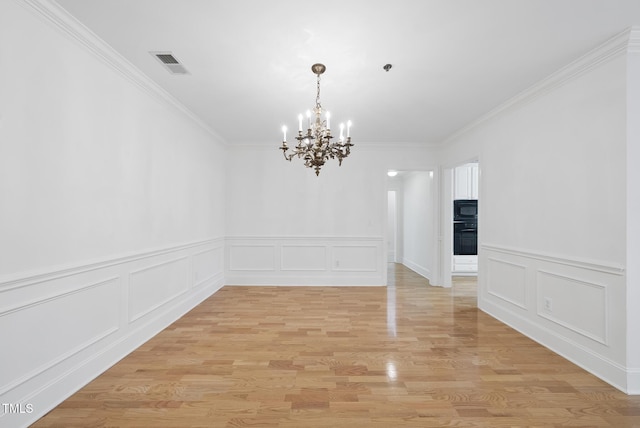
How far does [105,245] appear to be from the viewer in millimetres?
2695

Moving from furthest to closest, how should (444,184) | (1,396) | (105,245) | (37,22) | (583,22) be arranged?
1. (444,184)
2. (105,245)
3. (583,22)
4. (37,22)
5. (1,396)

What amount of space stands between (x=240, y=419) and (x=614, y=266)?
10.2 feet

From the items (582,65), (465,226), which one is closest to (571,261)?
(582,65)

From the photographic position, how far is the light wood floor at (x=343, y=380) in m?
2.06

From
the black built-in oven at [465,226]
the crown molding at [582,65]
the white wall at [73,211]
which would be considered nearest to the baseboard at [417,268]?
the black built-in oven at [465,226]

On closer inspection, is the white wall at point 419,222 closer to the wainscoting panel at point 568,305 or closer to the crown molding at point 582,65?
the wainscoting panel at point 568,305

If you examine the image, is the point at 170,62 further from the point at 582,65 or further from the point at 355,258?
the point at 355,258

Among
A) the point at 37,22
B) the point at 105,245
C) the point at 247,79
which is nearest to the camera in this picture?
the point at 37,22

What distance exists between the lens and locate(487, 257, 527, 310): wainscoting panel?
3.68 m

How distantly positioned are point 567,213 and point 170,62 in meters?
4.09

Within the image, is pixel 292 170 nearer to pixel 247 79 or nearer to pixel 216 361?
pixel 247 79

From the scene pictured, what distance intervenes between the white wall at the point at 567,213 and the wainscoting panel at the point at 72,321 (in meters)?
4.24

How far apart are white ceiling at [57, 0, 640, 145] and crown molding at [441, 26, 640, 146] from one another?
7 centimetres

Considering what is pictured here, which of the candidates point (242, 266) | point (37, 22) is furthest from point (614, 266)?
point (242, 266)
